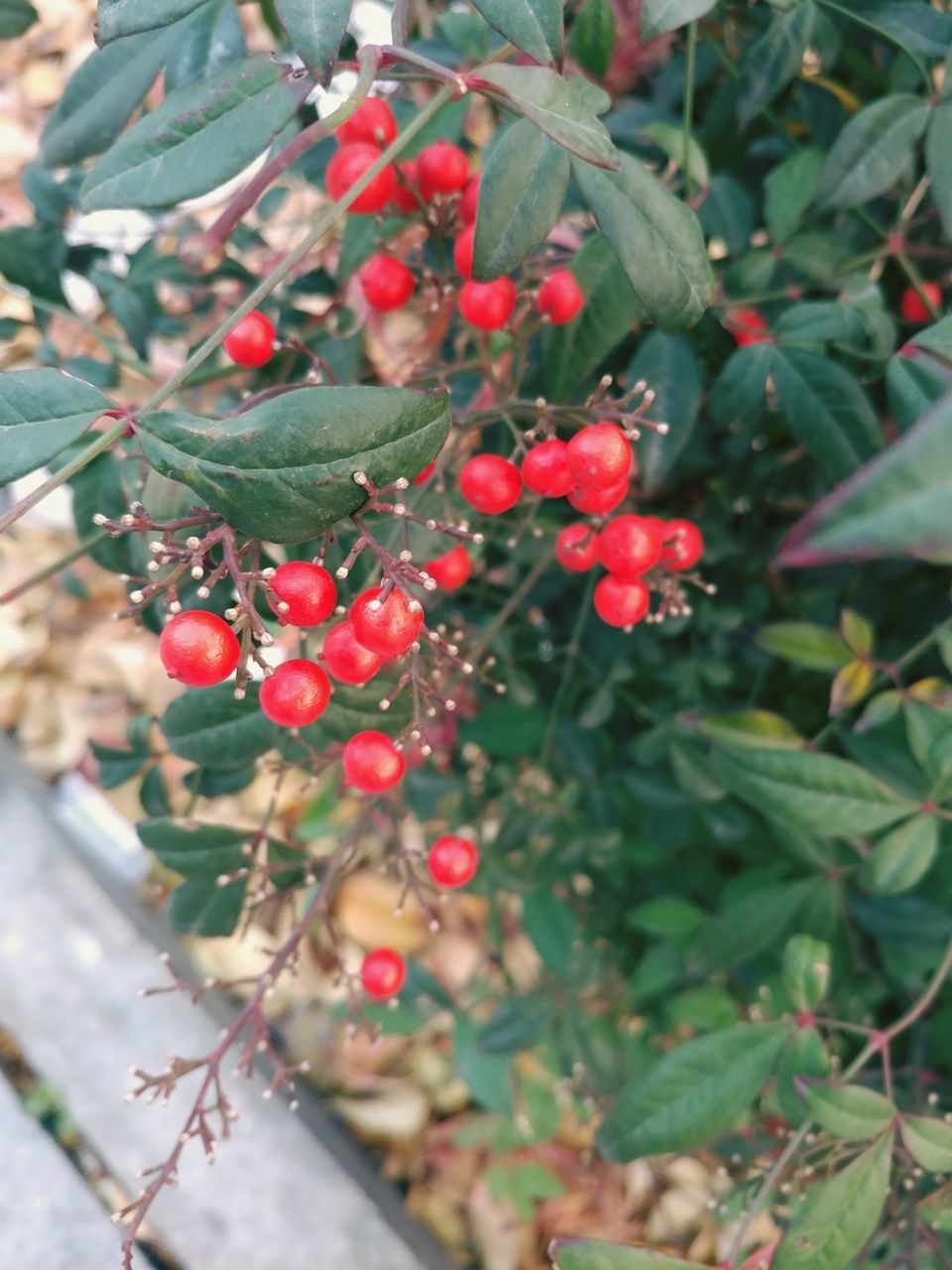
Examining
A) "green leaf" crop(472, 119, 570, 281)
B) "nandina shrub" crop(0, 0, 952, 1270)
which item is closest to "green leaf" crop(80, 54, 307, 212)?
"nandina shrub" crop(0, 0, 952, 1270)

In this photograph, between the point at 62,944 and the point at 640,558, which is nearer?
the point at 640,558

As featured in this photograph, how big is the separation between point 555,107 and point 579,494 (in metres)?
0.19

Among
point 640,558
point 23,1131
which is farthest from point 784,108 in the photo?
point 23,1131

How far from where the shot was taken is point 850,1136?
563 millimetres

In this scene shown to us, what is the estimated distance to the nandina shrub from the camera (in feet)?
1.36

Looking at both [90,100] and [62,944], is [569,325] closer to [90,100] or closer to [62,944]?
[90,100]

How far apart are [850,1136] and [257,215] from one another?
1.07m

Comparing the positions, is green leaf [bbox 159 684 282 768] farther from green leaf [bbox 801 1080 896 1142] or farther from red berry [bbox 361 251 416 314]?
green leaf [bbox 801 1080 896 1142]

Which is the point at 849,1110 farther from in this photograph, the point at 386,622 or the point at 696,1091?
the point at 386,622

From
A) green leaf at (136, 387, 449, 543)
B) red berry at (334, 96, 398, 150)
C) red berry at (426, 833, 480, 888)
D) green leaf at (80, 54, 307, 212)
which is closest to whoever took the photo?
green leaf at (136, 387, 449, 543)

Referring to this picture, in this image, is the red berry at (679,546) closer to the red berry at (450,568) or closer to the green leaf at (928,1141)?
the red berry at (450,568)

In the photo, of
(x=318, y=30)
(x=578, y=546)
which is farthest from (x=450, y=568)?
(x=318, y=30)

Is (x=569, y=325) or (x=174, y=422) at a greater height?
(x=174, y=422)

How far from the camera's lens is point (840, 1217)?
54 centimetres
